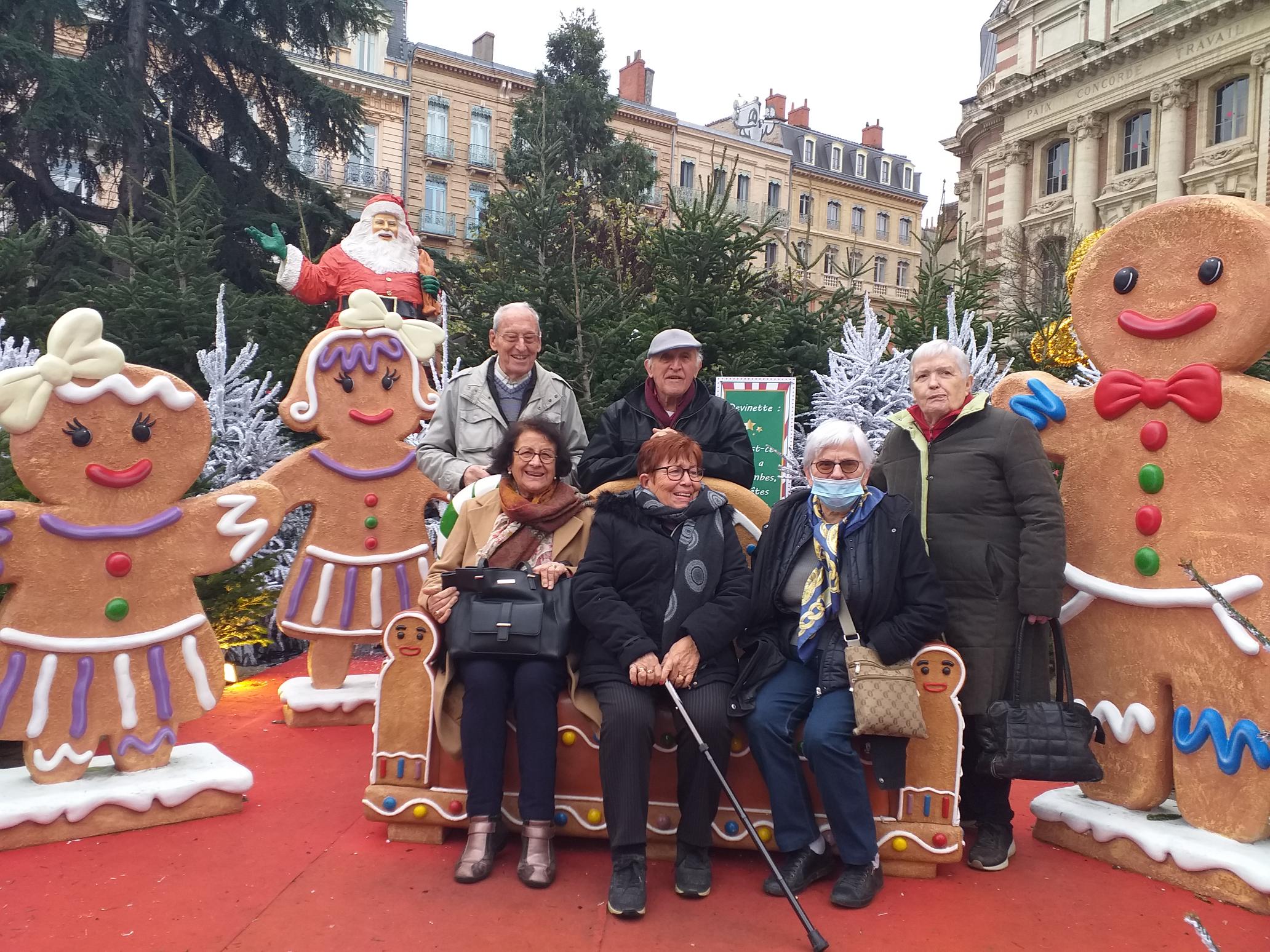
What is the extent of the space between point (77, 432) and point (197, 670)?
1.03 meters

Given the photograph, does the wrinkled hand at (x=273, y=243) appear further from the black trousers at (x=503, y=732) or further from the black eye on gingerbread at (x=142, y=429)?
the black trousers at (x=503, y=732)

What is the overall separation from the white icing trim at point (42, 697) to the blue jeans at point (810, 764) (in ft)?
8.46

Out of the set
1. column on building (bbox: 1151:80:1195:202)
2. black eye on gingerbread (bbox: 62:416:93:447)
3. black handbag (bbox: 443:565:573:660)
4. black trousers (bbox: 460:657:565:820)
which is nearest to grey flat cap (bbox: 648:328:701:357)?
black handbag (bbox: 443:565:573:660)

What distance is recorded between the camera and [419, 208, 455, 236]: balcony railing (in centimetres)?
2842

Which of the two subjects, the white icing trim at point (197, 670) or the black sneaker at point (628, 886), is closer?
the black sneaker at point (628, 886)

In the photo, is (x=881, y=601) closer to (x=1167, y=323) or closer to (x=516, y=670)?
(x=516, y=670)

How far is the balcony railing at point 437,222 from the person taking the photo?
2842 centimetres

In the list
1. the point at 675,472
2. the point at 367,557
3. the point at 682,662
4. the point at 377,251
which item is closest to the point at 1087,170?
the point at 377,251

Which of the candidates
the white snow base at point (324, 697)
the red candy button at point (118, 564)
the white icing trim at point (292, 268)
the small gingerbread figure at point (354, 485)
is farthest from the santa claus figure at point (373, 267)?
the red candy button at point (118, 564)

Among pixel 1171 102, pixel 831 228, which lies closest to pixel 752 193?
pixel 831 228

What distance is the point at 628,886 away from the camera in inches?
115

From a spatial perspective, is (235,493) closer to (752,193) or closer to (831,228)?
(752,193)

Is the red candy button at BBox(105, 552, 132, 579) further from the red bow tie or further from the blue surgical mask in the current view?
the red bow tie

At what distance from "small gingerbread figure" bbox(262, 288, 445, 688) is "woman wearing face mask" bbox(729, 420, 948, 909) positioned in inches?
94.4
